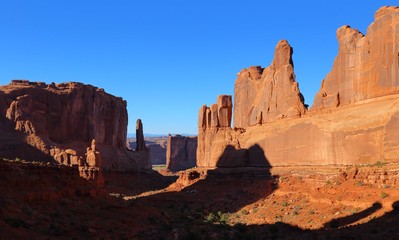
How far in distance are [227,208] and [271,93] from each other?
13730 mm

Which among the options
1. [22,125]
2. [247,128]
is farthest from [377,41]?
[22,125]

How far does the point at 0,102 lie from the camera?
68438 mm

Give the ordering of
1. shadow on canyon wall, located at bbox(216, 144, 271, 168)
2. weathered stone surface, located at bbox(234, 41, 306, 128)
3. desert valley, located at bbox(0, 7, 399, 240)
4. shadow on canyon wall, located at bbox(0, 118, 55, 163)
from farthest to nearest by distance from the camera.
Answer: shadow on canyon wall, located at bbox(0, 118, 55, 163), shadow on canyon wall, located at bbox(216, 144, 271, 168), weathered stone surface, located at bbox(234, 41, 306, 128), desert valley, located at bbox(0, 7, 399, 240)

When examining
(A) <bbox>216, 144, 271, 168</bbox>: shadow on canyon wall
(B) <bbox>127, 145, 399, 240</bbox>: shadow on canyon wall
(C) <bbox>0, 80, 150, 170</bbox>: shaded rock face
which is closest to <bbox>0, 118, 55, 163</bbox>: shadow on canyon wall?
(C) <bbox>0, 80, 150, 170</bbox>: shaded rock face

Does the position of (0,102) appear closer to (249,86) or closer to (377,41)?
(249,86)

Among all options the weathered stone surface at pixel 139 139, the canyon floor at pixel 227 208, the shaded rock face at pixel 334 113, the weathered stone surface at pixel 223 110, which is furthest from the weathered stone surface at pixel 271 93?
the weathered stone surface at pixel 139 139

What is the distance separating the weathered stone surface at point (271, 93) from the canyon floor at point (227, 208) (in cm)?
627

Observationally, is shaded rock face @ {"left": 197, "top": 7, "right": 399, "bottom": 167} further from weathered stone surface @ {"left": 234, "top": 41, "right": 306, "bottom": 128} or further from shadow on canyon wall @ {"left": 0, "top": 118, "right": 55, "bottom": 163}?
shadow on canyon wall @ {"left": 0, "top": 118, "right": 55, "bottom": 163}

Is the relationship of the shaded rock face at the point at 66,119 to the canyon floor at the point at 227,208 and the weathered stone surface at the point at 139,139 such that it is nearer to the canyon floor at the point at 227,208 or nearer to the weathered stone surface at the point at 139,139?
the weathered stone surface at the point at 139,139

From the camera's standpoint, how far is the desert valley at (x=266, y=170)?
24.8 meters

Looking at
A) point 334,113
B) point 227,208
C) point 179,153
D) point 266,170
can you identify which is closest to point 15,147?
point 227,208

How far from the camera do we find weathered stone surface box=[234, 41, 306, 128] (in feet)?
148

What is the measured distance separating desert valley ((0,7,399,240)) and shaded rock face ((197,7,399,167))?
101mm

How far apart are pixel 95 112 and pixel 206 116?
29553 millimetres
